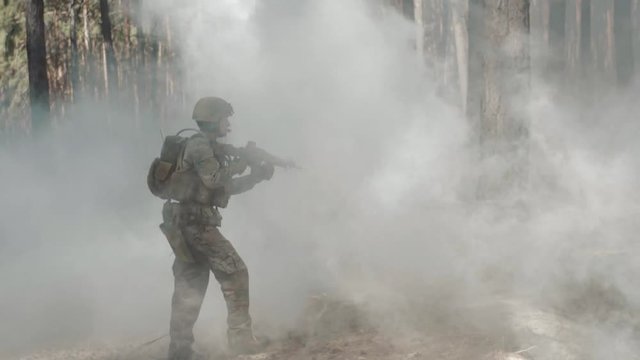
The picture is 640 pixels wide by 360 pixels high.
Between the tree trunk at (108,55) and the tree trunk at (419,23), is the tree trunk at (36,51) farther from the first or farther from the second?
the tree trunk at (419,23)

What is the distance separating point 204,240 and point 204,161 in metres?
0.56

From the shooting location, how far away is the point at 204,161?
557 cm

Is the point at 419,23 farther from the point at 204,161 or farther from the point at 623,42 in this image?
the point at 204,161

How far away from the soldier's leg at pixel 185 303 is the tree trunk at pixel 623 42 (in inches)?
509

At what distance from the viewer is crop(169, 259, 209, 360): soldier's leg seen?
5773 mm

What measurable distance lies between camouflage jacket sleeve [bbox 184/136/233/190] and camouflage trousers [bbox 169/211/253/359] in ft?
1.17

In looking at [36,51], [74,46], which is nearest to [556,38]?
[74,46]

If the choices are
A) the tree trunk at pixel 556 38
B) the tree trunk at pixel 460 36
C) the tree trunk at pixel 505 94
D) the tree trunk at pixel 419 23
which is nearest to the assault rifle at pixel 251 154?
the tree trunk at pixel 505 94

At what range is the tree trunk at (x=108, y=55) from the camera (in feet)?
46.1

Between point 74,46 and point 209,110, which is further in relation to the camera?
point 74,46

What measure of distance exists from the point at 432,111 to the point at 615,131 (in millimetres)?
4060

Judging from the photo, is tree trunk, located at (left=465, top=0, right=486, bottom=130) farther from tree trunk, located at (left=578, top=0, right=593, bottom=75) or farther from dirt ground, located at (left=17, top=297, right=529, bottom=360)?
tree trunk, located at (left=578, top=0, right=593, bottom=75)

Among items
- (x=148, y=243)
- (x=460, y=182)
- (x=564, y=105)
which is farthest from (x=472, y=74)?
(x=564, y=105)

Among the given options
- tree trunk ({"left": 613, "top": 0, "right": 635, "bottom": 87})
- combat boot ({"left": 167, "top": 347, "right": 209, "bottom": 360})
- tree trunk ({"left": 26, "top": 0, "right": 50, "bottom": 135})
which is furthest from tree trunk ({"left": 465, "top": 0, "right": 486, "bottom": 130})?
tree trunk ({"left": 613, "top": 0, "right": 635, "bottom": 87})
